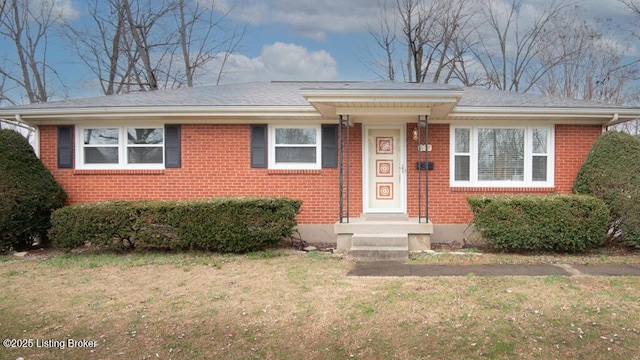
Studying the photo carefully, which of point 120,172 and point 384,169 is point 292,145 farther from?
point 120,172

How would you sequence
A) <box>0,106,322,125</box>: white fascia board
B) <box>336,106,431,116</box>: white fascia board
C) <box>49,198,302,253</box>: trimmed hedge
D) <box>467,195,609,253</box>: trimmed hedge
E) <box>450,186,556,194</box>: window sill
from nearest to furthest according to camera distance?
<box>467,195,609,253</box>: trimmed hedge → <box>49,198,302,253</box>: trimmed hedge → <box>336,106,431,116</box>: white fascia board → <box>0,106,322,125</box>: white fascia board → <box>450,186,556,194</box>: window sill

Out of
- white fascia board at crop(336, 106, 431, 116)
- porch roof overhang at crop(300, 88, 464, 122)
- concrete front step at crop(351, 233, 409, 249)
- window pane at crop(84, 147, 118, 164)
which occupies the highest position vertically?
porch roof overhang at crop(300, 88, 464, 122)

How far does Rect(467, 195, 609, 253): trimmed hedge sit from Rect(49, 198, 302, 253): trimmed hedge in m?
3.98

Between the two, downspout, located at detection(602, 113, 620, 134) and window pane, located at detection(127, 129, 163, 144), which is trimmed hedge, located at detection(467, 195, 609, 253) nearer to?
downspout, located at detection(602, 113, 620, 134)

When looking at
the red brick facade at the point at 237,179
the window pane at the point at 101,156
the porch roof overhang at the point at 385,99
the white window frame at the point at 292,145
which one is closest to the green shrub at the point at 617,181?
the red brick facade at the point at 237,179

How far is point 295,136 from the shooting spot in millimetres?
8781

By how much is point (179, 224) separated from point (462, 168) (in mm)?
6148

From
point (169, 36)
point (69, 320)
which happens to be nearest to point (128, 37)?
point (169, 36)

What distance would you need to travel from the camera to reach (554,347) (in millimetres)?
3465

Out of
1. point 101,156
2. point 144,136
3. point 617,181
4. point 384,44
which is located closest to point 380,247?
point 617,181

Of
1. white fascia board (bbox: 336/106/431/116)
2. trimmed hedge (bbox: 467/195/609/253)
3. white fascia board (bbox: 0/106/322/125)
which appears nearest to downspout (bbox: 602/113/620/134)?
trimmed hedge (bbox: 467/195/609/253)

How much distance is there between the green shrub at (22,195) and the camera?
296 inches

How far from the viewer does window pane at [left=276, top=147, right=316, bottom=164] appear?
8789 millimetres

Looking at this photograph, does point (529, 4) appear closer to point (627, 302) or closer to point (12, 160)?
point (627, 302)
